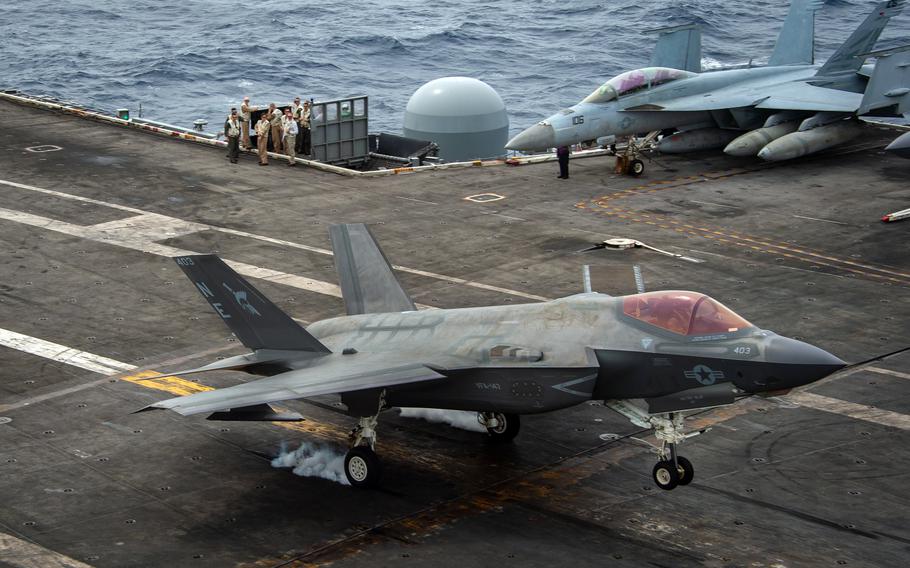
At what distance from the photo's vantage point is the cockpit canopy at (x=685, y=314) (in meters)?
16.7

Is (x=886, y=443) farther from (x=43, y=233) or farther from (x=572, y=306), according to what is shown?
(x=43, y=233)

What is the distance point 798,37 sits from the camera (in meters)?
45.4

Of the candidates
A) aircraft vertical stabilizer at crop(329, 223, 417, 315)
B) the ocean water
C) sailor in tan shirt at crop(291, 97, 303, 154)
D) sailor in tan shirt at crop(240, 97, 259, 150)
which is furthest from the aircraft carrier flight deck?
the ocean water

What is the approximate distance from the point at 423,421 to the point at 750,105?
80.0ft

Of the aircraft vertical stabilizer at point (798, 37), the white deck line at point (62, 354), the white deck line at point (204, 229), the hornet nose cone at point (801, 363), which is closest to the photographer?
the hornet nose cone at point (801, 363)

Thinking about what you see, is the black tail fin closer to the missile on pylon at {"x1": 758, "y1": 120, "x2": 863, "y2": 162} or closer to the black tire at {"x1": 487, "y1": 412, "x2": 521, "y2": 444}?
the black tire at {"x1": 487, "y1": 412, "x2": 521, "y2": 444}

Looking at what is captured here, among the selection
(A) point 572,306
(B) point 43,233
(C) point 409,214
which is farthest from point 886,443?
(B) point 43,233

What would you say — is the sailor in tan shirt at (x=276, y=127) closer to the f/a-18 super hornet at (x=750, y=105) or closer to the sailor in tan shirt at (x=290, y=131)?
the sailor in tan shirt at (x=290, y=131)

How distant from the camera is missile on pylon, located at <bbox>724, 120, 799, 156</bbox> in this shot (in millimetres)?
39688

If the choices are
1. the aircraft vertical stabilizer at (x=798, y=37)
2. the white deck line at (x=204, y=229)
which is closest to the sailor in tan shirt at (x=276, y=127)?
the white deck line at (x=204, y=229)

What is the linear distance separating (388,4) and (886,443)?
10413cm

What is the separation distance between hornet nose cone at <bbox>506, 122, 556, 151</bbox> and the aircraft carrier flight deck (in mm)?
1198

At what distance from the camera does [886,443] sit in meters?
19.4

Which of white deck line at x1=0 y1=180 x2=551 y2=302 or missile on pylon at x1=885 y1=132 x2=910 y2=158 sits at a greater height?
missile on pylon at x1=885 y1=132 x2=910 y2=158
